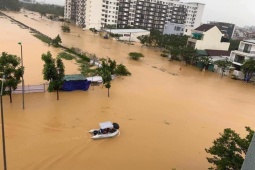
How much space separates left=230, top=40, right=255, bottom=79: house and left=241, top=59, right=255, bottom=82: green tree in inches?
52.6

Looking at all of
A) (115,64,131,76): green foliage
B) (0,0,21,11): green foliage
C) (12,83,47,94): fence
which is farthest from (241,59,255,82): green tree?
(0,0,21,11): green foliage

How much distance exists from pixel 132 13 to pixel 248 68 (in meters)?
49.3

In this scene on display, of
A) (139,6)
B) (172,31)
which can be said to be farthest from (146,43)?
(139,6)

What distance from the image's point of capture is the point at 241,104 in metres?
25.0

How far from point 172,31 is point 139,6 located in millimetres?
13180

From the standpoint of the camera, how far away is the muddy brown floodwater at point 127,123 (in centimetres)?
1288

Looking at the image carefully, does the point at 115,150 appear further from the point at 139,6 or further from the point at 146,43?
the point at 139,6

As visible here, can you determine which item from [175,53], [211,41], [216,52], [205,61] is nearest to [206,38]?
[211,41]

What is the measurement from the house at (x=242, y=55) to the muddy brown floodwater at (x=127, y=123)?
708 cm

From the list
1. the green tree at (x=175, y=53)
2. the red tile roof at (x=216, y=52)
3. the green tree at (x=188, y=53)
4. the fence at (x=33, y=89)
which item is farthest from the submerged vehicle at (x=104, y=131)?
the red tile roof at (x=216, y=52)

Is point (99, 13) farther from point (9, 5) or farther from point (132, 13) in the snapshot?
point (9, 5)

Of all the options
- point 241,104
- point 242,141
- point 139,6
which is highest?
point 139,6

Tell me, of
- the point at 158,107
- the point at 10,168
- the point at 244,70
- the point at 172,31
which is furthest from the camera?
the point at 172,31

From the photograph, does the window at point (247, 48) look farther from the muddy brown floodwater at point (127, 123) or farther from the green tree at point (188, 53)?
A: the muddy brown floodwater at point (127, 123)
